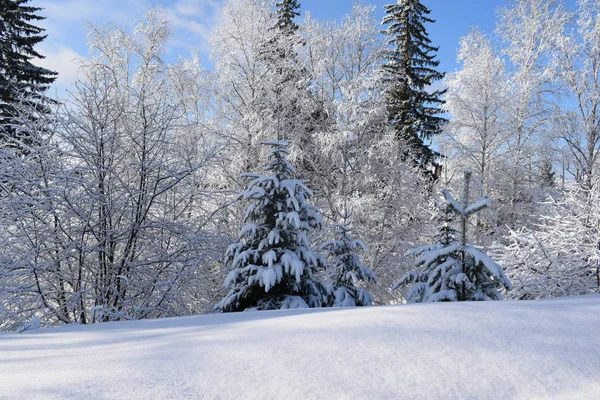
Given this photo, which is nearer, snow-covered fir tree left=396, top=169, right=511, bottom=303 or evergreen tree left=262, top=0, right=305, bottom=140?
snow-covered fir tree left=396, top=169, right=511, bottom=303

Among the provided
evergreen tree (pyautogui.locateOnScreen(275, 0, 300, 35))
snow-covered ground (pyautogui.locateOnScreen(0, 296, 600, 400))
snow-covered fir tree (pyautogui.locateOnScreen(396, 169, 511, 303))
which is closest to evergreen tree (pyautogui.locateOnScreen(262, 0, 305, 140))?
evergreen tree (pyautogui.locateOnScreen(275, 0, 300, 35))

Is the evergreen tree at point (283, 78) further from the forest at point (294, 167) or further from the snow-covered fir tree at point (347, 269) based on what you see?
the snow-covered fir tree at point (347, 269)

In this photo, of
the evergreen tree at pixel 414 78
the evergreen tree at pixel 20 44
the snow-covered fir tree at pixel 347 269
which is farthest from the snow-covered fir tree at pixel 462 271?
the evergreen tree at pixel 20 44

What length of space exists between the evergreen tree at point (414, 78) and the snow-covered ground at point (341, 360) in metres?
14.3

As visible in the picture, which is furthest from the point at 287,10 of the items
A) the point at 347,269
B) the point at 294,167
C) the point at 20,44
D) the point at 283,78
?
the point at 347,269

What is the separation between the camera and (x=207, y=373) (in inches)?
59.4

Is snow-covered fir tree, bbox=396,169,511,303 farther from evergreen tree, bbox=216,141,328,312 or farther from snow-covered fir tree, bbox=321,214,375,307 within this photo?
evergreen tree, bbox=216,141,328,312

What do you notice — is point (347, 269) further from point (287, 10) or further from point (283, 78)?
point (287, 10)

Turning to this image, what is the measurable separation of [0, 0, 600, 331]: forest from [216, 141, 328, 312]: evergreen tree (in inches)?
1.2

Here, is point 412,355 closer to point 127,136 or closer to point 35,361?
point 35,361

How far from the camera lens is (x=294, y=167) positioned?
12.2 metres

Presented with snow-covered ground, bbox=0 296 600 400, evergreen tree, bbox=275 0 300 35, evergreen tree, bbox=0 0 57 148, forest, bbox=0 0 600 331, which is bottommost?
snow-covered ground, bbox=0 296 600 400

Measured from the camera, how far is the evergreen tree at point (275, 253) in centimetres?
518

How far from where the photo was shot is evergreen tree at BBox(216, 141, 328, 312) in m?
5.18
